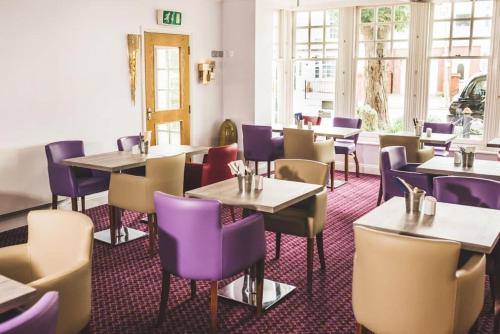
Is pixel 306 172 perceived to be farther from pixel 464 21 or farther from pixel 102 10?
pixel 464 21

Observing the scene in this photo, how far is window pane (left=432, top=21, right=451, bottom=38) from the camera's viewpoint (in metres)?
7.74

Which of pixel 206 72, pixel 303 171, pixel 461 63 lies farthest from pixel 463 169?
pixel 206 72

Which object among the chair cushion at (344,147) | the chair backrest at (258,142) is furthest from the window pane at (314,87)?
the chair backrest at (258,142)

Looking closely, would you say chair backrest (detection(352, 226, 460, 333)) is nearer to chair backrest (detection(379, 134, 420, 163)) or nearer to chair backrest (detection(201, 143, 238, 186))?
chair backrest (detection(201, 143, 238, 186))

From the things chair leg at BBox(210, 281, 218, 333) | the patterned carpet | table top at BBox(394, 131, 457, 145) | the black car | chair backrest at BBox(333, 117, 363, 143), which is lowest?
the patterned carpet

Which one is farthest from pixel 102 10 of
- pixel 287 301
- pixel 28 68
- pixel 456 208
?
pixel 456 208

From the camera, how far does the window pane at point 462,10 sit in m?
7.53

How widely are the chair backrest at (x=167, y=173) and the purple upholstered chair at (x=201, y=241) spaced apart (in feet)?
4.48

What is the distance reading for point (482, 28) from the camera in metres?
7.50

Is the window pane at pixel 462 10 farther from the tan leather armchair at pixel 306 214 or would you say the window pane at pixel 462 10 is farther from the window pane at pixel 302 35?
the tan leather armchair at pixel 306 214

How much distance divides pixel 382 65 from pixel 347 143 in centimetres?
150

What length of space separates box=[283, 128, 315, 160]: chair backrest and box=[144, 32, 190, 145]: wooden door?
63.2 inches

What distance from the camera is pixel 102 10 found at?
244 inches

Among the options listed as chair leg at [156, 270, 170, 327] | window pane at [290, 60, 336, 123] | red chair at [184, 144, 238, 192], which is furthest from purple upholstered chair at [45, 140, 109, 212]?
window pane at [290, 60, 336, 123]
